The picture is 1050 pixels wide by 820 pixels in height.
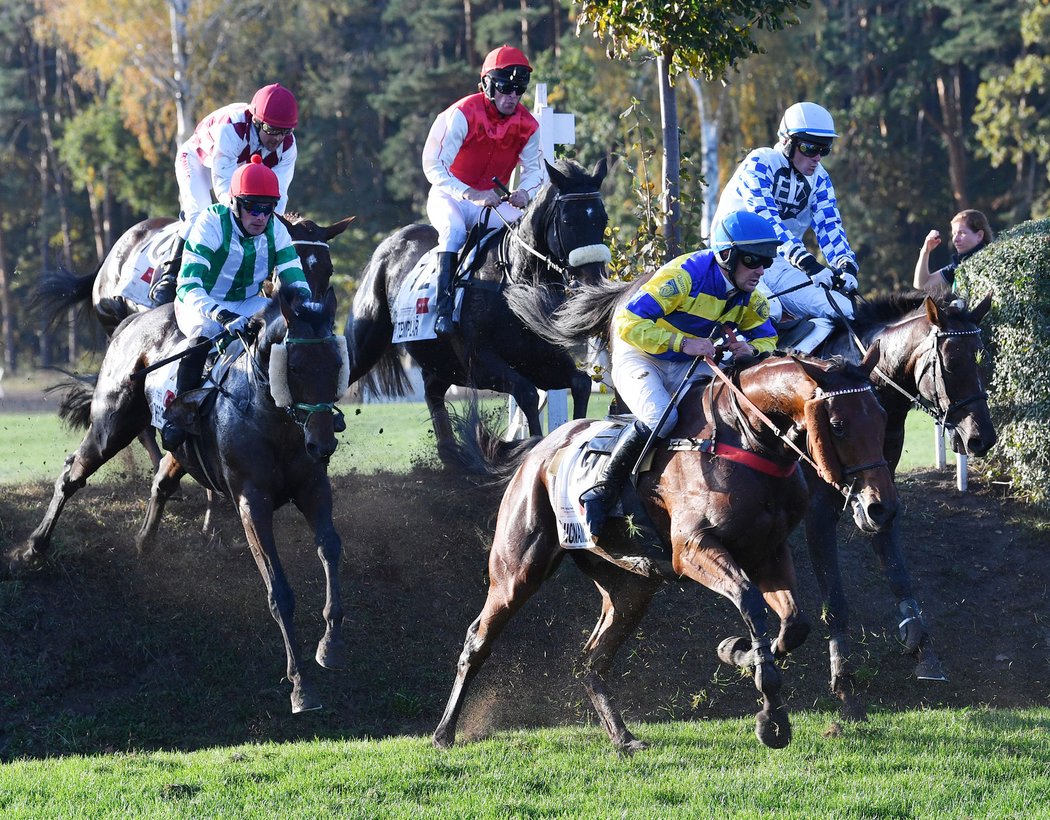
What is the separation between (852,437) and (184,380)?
3.90 metres

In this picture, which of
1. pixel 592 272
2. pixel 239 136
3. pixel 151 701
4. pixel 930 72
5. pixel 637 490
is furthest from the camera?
pixel 930 72

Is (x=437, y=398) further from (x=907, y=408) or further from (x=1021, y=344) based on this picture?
(x=1021, y=344)

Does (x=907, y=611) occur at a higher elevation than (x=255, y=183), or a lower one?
lower

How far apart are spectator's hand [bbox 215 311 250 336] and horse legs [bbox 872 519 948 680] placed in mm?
3434

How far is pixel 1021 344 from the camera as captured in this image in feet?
31.2

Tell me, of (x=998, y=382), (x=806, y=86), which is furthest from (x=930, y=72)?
(x=998, y=382)

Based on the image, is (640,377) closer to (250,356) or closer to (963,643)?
(250,356)

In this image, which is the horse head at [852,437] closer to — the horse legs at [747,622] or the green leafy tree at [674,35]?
the horse legs at [747,622]

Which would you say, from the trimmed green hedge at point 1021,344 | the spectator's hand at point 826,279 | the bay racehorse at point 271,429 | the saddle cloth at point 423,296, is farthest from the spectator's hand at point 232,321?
the trimmed green hedge at point 1021,344

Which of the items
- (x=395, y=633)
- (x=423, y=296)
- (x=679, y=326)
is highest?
(x=679, y=326)

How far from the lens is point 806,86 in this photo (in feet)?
99.5

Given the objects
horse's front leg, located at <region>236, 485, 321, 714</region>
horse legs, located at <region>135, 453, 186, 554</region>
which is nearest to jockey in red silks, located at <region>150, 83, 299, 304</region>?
horse legs, located at <region>135, 453, 186, 554</region>

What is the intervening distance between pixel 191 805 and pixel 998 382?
21.7 ft

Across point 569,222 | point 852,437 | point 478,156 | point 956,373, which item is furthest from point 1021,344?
point 852,437
